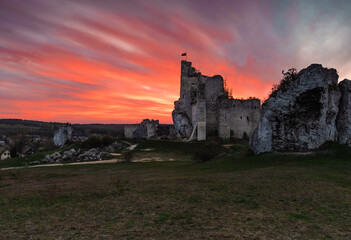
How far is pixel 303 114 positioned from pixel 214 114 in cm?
2734

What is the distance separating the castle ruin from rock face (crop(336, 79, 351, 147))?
80.5 feet

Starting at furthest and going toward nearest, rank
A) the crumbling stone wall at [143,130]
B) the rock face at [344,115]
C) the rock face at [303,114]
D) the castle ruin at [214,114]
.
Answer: the crumbling stone wall at [143,130]
the castle ruin at [214,114]
the rock face at [344,115]
the rock face at [303,114]

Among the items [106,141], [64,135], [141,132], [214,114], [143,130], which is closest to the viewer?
[214,114]

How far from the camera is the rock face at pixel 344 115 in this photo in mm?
21359

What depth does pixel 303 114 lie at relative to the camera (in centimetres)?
2061

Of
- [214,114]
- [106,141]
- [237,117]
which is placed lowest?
[106,141]

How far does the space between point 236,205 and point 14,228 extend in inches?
285

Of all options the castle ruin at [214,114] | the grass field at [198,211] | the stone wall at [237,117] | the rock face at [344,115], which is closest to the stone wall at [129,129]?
the castle ruin at [214,114]

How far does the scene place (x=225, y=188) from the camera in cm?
1108

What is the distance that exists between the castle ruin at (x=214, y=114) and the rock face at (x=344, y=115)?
80.5 feet

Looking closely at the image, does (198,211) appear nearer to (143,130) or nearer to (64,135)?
(143,130)

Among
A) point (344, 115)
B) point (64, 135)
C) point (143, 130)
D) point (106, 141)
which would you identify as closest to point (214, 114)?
point (143, 130)

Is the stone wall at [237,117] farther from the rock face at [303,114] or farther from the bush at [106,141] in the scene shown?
the bush at [106,141]

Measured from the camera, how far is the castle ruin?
45.2 meters
